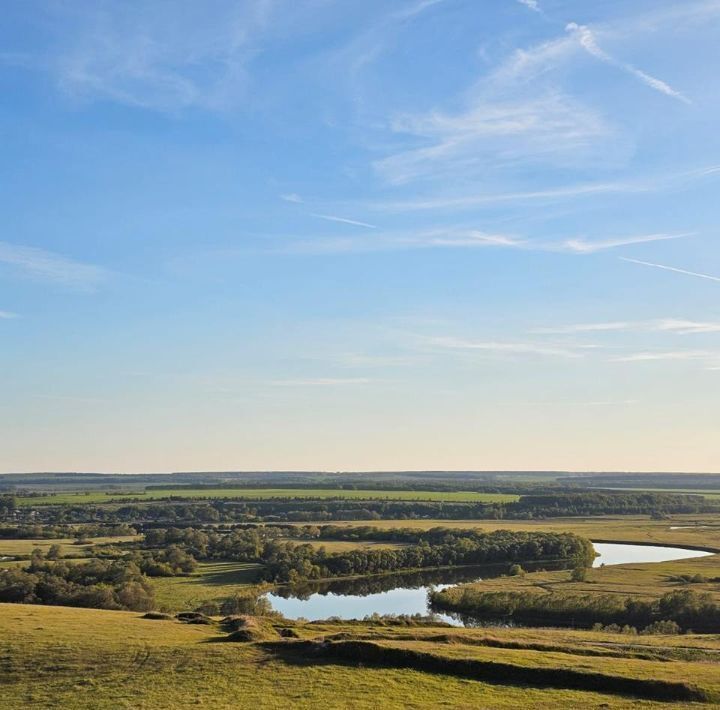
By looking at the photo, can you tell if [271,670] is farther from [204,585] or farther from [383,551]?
[383,551]

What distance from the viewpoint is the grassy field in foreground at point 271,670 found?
30.7 metres

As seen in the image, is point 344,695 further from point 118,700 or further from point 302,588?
point 302,588

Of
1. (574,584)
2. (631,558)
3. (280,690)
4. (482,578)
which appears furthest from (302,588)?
(280,690)

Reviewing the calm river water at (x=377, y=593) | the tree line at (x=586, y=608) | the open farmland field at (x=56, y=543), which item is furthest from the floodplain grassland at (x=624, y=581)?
the open farmland field at (x=56, y=543)

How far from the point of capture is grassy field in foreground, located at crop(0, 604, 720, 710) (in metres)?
30.7

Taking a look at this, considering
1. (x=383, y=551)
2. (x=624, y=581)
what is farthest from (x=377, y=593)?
(x=624, y=581)

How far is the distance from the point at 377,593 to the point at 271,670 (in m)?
62.7

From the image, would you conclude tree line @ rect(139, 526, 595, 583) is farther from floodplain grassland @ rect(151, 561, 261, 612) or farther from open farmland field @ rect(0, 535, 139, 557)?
open farmland field @ rect(0, 535, 139, 557)

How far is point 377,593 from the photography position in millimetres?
95625

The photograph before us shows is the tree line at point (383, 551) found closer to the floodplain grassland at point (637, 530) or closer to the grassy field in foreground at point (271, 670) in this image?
the floodplain grassland at point (637, 530)

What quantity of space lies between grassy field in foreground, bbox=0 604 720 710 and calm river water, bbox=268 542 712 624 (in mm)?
33339

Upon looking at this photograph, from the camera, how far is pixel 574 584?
9181 cm

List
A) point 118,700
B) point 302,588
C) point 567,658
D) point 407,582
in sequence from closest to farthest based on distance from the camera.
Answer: point 118,700, point 567,658, point 302,588, point 407,582

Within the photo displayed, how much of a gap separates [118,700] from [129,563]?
225 ft
